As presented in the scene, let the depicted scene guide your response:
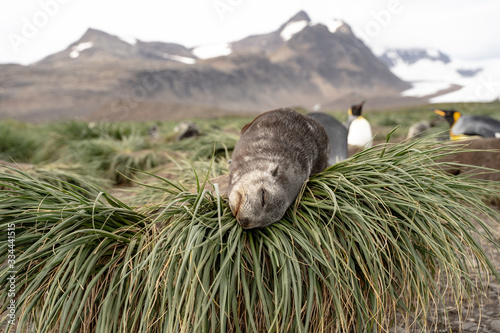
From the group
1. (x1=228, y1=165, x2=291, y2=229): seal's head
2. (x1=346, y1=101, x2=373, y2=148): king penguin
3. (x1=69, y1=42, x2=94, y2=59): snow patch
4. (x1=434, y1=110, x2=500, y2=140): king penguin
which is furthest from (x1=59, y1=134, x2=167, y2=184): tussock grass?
(x1=69, y1=42, x2=94, y2=59): snow patch

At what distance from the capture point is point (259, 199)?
1.72m

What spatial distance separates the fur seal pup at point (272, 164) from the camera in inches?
68.3

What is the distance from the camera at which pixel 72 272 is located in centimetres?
173

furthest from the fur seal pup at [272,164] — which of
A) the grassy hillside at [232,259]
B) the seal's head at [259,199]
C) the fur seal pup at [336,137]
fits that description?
the fur seal pup at [336,137]

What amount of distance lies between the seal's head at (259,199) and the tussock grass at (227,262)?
0.24 ft

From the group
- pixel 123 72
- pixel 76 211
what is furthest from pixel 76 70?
pixel 76 211

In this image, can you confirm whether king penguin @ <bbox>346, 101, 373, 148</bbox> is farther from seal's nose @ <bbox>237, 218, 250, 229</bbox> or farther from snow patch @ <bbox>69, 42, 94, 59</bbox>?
snow patch @ <bbox>69, 42, 94, 59</bbox>

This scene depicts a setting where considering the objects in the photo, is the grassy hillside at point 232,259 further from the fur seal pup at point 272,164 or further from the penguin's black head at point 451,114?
the penguin's black head at point 451,114

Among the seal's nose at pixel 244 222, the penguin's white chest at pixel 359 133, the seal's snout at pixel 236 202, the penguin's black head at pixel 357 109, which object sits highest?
the seal's snout at pixel 236 202

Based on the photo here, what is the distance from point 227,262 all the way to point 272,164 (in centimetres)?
57

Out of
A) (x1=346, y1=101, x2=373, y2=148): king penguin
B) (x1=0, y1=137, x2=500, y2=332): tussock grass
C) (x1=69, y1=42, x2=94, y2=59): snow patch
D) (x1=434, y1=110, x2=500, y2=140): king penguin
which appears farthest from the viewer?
(x1=69, y1=42, x2=94, y2=59): snow patch

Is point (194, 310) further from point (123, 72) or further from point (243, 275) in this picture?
point (123, 72)

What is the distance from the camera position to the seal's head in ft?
5.58

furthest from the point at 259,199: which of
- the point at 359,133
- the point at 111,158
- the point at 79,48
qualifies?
the point at 79,48
